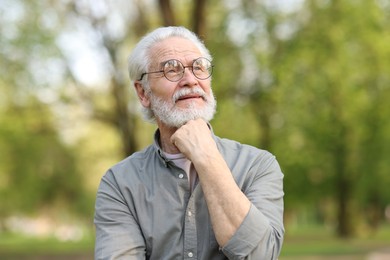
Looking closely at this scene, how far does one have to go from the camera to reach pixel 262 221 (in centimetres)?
262

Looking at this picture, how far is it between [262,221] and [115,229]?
60 centimetres

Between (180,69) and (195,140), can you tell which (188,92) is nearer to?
(180,69)

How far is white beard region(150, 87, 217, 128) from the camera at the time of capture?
9.70ft

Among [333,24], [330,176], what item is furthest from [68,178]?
[333,24]

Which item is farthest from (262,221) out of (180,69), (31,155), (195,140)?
(31,155)

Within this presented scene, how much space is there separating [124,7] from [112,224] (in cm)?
2095

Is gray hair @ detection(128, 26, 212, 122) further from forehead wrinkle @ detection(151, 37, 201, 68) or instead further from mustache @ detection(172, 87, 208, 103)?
mustache @ detection(172, 87, 208, 103)

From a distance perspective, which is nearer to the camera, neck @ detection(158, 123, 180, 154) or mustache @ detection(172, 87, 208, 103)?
mustache @ detection(172, 87, 208, 103)

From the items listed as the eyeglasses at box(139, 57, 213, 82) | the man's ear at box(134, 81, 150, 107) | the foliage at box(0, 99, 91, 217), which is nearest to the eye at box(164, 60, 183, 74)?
the eyeglasses at box(139, 57, 213, 82)

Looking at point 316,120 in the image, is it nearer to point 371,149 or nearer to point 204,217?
point 371,149

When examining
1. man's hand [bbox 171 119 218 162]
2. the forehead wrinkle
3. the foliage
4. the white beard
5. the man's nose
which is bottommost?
the foliage

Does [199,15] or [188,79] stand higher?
[199,15]

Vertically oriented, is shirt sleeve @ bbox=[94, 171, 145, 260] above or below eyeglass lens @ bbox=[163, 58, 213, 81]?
below

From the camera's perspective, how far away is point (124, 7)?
2334 cm
